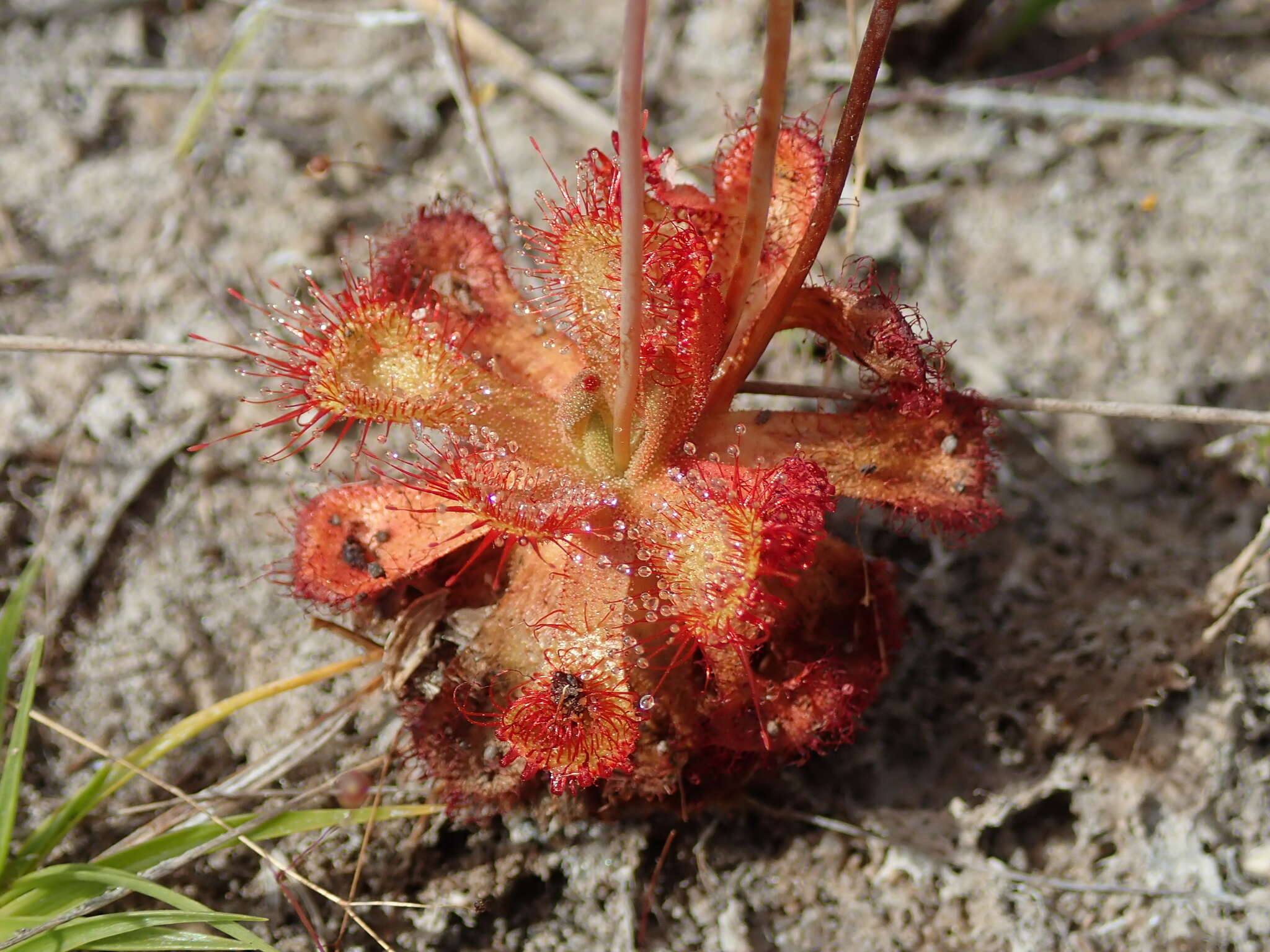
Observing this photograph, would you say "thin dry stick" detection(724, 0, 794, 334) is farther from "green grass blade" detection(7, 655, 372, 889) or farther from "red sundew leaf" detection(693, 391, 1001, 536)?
"green grass blade" detection(7, 655, 372, 889)

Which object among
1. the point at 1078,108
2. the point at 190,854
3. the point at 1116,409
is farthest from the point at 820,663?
the point at 1078,108

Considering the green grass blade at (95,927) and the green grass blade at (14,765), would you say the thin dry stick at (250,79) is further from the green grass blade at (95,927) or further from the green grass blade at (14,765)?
the green grass blade at (95,927)

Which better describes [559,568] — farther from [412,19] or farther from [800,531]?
[412,19]

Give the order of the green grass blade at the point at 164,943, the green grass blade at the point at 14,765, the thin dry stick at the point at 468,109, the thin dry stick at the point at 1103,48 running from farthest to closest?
the thin dry stick at the point at 1103,48 → the thin dry stick at the point at 468,109 → the green grass blade at the point at 14,765 → the green grass blade at the point at 164,943

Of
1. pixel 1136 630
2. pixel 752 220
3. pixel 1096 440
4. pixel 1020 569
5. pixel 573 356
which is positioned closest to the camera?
pixel 752 220

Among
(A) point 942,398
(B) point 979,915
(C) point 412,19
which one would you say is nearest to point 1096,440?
(A) point 942,398

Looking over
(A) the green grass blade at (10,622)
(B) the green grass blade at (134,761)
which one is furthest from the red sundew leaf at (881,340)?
(A) the green grass blade at (10,622)

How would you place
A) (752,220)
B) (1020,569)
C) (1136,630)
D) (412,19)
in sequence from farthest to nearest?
(412,19), (1020,569), (1136,630), (752,220)

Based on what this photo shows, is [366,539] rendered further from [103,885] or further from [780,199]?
[780,199]
